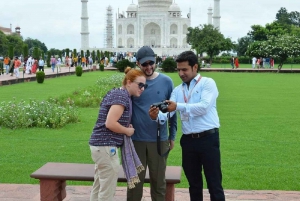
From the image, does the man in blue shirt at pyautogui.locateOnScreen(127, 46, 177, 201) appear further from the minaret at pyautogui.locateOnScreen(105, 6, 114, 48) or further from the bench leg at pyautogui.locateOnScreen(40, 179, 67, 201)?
the minaret at pyautogui.locateOnScreen(105, 6, 114, 48)

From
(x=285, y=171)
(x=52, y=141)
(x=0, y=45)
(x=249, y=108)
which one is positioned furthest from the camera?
(x=0, y=45)

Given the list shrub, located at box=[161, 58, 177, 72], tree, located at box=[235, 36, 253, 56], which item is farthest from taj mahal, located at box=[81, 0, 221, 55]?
shrub, located at box=[161, 58, 177, 72]

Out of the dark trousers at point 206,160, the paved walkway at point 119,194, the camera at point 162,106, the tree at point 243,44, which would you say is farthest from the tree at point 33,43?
the camera at point 162,106

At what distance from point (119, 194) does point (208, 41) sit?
32739 millimetres

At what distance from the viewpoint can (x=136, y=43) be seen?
190 ft

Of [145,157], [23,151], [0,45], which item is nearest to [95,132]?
[145,157]

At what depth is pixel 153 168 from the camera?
344cm

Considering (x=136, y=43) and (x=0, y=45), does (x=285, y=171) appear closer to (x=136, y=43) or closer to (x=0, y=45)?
(x=0, y=45)

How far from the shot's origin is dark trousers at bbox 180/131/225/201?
331cm

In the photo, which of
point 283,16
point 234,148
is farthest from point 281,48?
point 283,16

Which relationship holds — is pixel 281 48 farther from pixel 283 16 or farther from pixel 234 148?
pixel 283 16

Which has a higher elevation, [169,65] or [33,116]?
[169,65]

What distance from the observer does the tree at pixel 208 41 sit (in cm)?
3605

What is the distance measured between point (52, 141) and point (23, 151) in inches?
26.6
